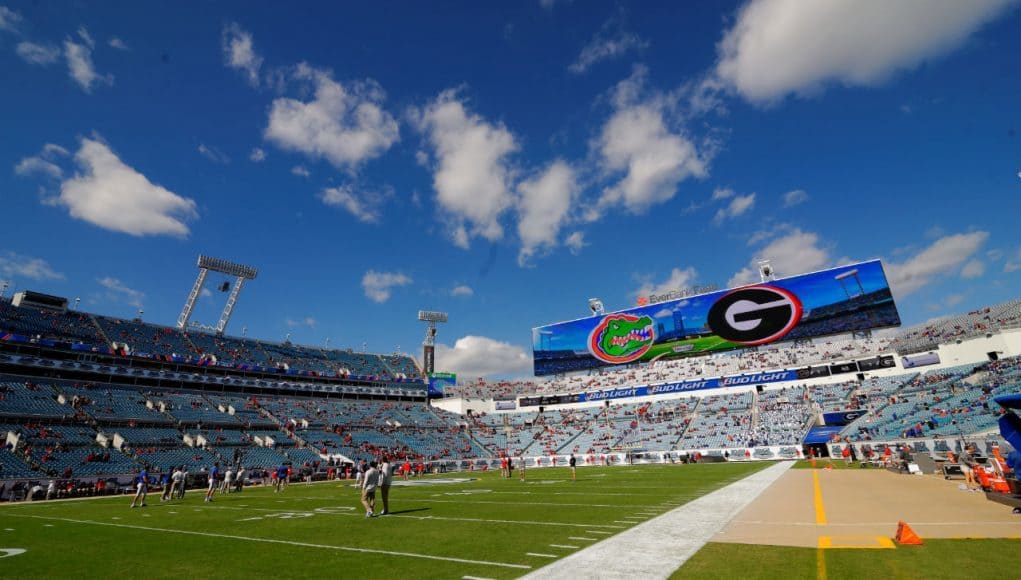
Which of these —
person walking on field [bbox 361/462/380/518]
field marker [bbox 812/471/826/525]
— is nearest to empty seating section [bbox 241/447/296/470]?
person walking on field [bbox 361/462/380/518]

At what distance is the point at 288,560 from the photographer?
349 inches

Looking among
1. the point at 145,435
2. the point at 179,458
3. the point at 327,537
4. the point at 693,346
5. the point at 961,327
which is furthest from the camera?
the point at 693,346

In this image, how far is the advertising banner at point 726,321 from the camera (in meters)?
53.2

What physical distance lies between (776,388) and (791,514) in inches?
2094

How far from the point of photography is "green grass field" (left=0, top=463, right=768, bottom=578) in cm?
832

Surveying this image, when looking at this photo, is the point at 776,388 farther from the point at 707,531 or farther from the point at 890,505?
the point at 707,531

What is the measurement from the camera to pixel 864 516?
37.1 feet

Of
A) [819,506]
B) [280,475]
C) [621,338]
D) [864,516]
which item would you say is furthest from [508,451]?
[864,516]

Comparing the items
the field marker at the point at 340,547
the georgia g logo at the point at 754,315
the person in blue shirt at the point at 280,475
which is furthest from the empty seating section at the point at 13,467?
the georgia g logo at the point at 754,315

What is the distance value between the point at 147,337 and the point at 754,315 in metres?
71.3

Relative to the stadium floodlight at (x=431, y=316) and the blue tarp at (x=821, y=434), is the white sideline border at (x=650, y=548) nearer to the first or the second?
the blue tarp at (x=821, y=434)

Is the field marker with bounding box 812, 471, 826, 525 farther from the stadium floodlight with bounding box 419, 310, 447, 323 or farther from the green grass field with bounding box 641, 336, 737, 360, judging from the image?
the stadium floodlight with bounding box 419, 310, 447, 323

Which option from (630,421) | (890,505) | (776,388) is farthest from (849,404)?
(890,505)

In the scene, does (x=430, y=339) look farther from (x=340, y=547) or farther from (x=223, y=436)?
(x=340, y=547)
